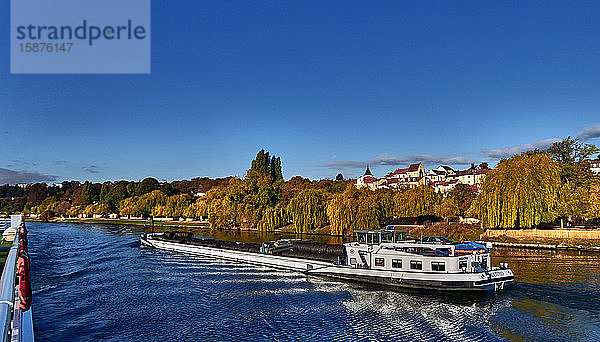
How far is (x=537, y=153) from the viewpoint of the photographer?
66562 millimetres

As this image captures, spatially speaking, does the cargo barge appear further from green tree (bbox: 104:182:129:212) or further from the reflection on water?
green tree (bbox: 104:182:129:212)

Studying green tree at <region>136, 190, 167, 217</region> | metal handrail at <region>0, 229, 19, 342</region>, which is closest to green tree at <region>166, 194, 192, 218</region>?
green tree at <region>136, 190, 167, 217</region>

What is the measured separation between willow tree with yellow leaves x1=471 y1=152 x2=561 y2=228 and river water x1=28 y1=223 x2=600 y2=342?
15.9 m

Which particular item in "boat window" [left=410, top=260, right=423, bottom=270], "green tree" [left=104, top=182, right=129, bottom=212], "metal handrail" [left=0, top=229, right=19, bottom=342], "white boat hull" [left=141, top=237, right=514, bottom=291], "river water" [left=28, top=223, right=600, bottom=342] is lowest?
"river water" [left=28, top=223, right=600, bottom=342]

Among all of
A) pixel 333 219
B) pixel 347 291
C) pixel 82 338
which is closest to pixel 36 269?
pixel 82 338

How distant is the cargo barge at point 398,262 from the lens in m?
31.4

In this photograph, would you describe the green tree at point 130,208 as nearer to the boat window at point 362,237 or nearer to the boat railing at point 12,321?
the boat window at point 362,237

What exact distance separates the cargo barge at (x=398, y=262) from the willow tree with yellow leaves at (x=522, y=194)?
86.1ft

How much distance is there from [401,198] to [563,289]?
50.8 metres

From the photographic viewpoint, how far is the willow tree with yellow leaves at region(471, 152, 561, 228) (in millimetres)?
57844

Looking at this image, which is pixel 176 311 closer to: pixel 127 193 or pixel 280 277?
pixel 280 277

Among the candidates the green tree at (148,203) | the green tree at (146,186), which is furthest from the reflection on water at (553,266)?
the green tree at (146,186)

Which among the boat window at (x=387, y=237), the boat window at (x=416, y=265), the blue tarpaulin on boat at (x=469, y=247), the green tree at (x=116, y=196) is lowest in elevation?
the boat window at (x=416, y=265)

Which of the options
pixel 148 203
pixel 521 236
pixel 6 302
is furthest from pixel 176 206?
pixel 6 302
